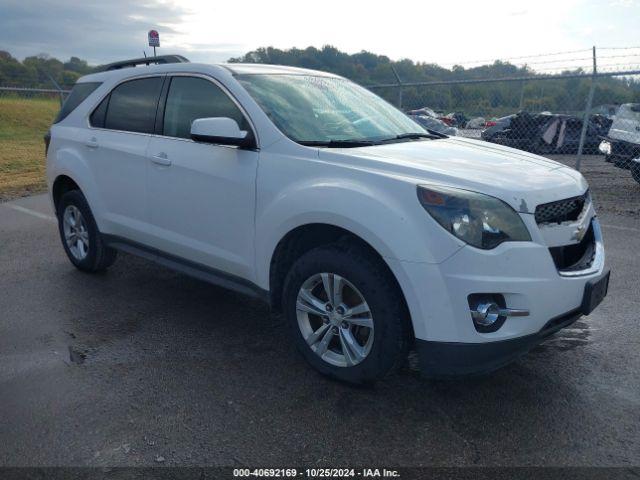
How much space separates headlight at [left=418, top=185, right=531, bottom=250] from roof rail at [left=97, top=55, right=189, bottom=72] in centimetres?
270

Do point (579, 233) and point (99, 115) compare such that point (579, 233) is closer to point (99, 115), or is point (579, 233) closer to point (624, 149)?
point (99, 115)

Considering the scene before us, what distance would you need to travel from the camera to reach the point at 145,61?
5.06 meters

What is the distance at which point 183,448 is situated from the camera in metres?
2.67

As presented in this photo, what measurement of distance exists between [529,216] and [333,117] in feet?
5.07

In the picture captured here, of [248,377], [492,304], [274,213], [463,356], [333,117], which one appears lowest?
[248,377]

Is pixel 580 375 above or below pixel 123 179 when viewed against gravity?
below

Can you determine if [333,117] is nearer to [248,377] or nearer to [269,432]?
[248,377]

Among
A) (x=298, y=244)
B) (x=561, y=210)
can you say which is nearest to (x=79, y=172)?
(x=298, y=244)

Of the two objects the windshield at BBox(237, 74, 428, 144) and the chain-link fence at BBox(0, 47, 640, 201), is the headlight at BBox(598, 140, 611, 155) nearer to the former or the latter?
the chain-link fence at BBox(0, 47, 640, 201)

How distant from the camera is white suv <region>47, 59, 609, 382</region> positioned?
274 cm

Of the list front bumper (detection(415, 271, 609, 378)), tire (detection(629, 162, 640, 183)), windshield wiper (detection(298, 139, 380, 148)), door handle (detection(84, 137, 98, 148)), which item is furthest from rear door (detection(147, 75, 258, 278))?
tire (detection(629, 162, 640, 183))

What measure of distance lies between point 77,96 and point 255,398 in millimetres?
3457

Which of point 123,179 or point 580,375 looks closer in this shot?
point 580,375

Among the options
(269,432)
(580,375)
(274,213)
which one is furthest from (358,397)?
(580,375)
